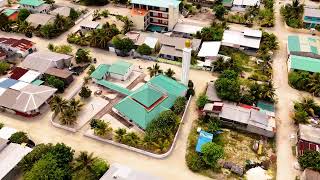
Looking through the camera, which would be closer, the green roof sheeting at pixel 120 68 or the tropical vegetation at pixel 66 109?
the tropical vegetation at pixel 66 109

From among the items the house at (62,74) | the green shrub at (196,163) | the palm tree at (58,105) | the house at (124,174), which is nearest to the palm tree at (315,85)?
the green shrub at (196,163)

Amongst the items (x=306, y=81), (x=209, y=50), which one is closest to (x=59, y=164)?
(x=209, y=50)

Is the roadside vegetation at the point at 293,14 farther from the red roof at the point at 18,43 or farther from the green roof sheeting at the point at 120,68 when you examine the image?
the red roof at the point at 18,43

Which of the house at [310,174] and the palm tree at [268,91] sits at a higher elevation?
the palm tree at [268,91]

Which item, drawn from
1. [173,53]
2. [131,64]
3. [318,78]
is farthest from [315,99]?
[131,64]

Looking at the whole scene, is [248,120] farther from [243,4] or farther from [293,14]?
[243,4]

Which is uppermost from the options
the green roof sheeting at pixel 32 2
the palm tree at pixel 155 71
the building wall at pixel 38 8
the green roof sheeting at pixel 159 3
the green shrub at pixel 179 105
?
the green roof sheeting at pixel 159 3

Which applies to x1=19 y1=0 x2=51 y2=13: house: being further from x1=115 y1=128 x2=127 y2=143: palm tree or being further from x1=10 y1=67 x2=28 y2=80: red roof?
x1=115 y1=128 x2=127 y2=143: palm tree

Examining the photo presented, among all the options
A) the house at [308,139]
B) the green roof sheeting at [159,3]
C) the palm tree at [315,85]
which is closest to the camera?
the house at [308,139]
